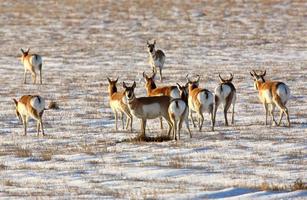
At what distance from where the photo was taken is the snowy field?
14961mm

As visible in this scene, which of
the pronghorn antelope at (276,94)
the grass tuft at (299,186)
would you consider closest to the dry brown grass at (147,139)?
the pronghorn antelope at (276,94)

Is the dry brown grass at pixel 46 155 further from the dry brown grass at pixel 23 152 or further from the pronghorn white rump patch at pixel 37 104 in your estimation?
the pronghorn white rump patch at pixel 37 104

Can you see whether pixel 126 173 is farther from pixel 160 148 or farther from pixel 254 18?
pixel 254 18

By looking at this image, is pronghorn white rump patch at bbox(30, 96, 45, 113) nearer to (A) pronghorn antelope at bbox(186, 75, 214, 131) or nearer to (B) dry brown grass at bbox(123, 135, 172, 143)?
(B) dry brown grass at bbox(123, 135, 172, 143)

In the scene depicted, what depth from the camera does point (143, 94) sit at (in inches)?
1200

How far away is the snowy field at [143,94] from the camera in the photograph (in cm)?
1496

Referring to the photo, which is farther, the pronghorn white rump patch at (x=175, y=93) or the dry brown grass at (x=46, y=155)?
the pronghorn white rump patch at (x=175, y=93)

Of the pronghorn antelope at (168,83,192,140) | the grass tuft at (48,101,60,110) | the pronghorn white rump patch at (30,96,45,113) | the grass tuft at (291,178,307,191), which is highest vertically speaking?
the grass tuft at (48,101,60,110)

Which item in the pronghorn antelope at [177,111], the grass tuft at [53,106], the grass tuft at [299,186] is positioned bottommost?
the grass tuft at [299,186]

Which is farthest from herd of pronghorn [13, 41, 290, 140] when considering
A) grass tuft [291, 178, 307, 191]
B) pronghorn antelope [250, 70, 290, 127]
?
grass tuft [291, 178, 307, 191]

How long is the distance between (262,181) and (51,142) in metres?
7.66

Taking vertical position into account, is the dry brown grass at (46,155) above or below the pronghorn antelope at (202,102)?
below

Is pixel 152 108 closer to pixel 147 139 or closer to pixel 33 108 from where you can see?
pixel 147 139

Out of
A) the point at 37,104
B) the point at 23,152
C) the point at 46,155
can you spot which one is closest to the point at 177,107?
the point at 46,155
